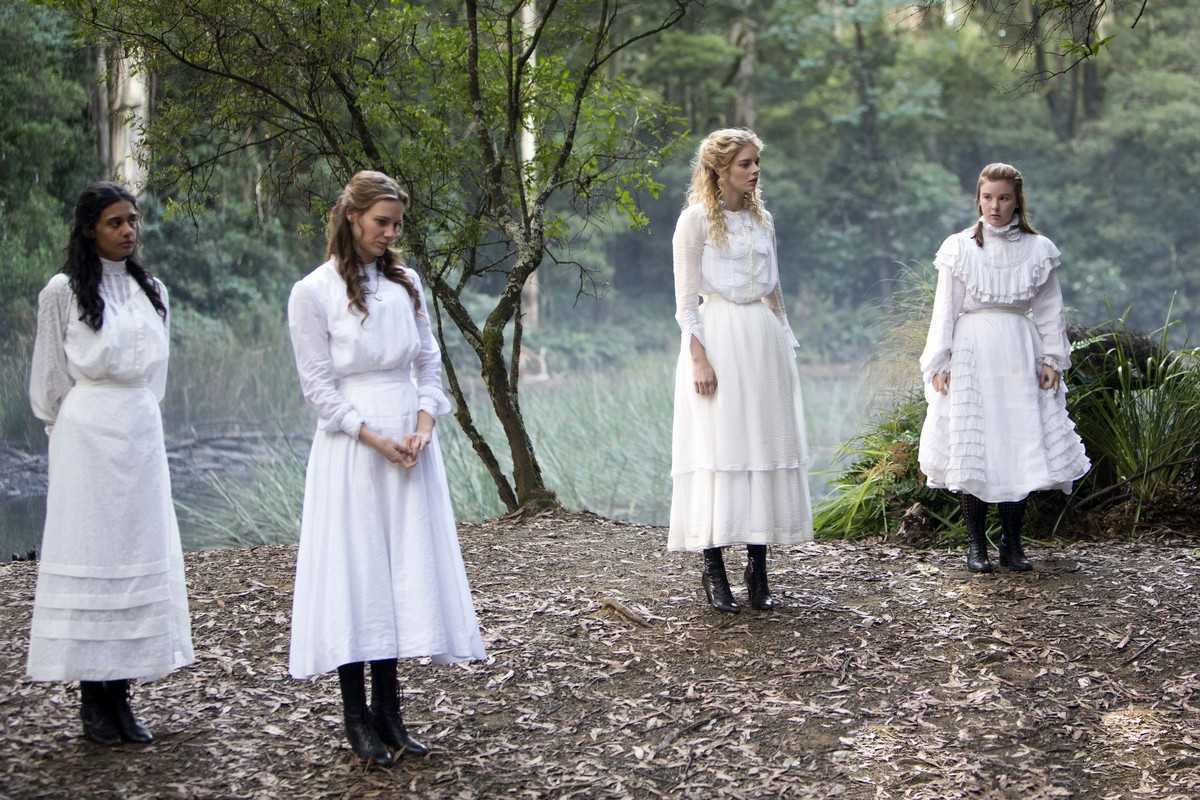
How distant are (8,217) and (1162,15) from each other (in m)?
16.9

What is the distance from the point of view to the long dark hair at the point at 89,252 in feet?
11.1

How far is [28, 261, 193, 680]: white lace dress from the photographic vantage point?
3.32 meters

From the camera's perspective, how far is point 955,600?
4828 mm

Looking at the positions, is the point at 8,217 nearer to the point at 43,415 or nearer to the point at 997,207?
the point at 43,415

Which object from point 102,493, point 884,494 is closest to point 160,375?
point 102,493

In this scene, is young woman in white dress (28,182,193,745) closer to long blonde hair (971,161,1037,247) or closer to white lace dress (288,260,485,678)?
white lace dress (288,260,485,678)

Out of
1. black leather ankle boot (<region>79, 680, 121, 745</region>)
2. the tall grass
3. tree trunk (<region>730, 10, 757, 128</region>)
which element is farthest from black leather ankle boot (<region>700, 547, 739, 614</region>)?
tree trunk (<region>730, 10, 757, 128</region>)

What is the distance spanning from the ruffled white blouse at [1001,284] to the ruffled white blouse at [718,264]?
93cm

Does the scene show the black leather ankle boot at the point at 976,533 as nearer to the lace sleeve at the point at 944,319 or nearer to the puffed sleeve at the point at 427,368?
the lace sleeve at the point at 944,319

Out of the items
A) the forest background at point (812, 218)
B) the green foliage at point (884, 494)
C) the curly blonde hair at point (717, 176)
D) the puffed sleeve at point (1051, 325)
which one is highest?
the forest background at point (812, 218)

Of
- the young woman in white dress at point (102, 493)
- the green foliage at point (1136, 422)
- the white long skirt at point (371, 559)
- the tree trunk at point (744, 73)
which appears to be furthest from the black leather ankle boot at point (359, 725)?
the tree trunk at point (744, 73)

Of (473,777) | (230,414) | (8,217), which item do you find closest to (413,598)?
(473,777)

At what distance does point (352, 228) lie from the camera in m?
3.27

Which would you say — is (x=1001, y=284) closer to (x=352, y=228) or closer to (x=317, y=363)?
(x=352, y=228)
